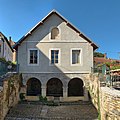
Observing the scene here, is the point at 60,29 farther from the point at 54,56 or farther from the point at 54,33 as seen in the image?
the point at 54,56

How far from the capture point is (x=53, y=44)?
23.6m

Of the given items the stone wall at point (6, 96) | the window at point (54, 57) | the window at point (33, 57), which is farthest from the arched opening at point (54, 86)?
the stone wall at point (6, 96)

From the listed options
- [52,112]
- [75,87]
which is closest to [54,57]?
[75,87]

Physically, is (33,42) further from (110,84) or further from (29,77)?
(110,84)

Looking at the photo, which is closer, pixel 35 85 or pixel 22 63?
pixel 22 63

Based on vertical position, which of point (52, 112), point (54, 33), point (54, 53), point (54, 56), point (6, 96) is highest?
point (54, 33)

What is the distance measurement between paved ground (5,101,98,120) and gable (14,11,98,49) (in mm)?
7247

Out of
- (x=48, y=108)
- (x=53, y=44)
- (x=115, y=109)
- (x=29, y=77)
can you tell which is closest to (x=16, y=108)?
(x=48, y=108)

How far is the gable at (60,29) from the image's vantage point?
77.3 ft

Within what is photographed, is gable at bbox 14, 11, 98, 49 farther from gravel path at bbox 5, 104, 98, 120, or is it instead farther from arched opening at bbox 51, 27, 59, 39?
gravel path at bbox 5, 104, 98, 120

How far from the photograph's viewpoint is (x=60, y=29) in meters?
23.7

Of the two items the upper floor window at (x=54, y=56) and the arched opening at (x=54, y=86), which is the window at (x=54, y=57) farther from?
the arched opening at (x=54, y=86)

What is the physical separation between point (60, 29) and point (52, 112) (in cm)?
948

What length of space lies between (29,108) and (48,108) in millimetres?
1810
